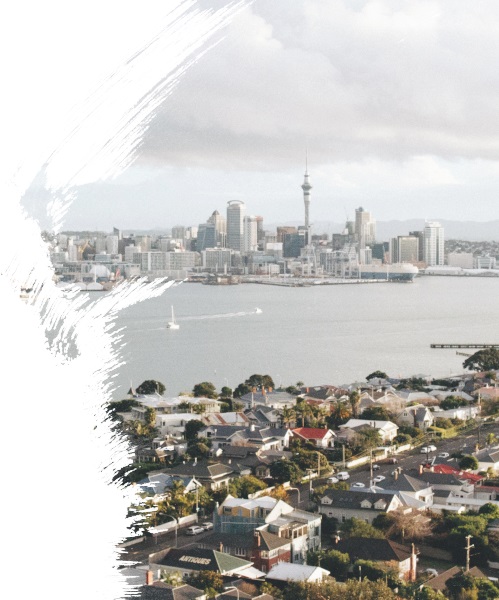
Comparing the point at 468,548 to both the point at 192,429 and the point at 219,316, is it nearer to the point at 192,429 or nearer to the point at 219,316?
the point at 192,429

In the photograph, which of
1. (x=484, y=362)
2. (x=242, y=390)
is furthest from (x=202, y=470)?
(x=484, y=362)

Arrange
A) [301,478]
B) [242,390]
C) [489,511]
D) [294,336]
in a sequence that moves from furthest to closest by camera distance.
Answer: [294,336], [242,390], [301,478], [489,511]

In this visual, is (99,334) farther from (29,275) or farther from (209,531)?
(209,531)

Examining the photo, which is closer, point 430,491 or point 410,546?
point 410,546

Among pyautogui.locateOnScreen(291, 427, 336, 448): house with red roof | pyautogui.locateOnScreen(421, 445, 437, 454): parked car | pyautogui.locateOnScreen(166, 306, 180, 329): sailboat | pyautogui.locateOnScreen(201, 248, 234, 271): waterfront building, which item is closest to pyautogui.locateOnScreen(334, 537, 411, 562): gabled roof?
pyautogui.locateOnScreen(421, 445, 437, 454): parked car

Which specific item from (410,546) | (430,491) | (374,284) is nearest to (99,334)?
(410,546)

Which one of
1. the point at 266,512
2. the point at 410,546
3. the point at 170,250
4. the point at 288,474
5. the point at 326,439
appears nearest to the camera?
the point at 410,546
